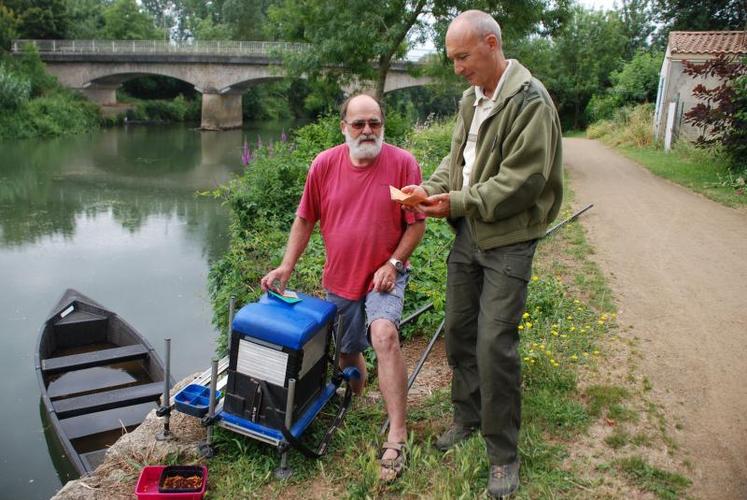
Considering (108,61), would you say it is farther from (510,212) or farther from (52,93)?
(510,212)

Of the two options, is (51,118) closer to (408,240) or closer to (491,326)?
(408,240)

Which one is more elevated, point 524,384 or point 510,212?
point 510,212

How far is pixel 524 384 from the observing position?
390cm

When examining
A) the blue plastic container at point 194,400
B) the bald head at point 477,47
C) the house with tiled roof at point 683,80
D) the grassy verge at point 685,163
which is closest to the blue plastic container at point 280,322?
the blue plastic container at point 194,400

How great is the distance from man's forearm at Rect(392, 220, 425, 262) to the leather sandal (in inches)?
Result: 35.8

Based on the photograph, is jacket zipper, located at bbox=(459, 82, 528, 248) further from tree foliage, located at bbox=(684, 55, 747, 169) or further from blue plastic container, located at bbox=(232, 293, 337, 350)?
tree foliage, located at bbox=(684, 55, 747, 169)

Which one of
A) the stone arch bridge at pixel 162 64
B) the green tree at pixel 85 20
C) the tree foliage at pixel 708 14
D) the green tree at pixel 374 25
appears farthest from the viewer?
the green tree at pixel 85 20

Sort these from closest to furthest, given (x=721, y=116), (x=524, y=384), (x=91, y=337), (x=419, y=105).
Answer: (x=524, y=384), (x=91, y=337), (x=721, y=116), (x=419, y=105)

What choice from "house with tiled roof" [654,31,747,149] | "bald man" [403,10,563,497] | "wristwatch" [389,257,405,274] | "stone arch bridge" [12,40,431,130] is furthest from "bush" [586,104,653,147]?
"stone arch bridge" [12,40,431,130]

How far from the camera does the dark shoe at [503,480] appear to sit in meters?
2.90

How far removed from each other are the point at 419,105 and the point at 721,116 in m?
44.7

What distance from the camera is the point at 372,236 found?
3.27 meters

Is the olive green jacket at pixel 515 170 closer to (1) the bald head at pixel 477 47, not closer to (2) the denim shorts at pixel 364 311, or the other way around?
(1) the bald head at pixel 477 47

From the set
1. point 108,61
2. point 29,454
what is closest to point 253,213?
point 29,454
